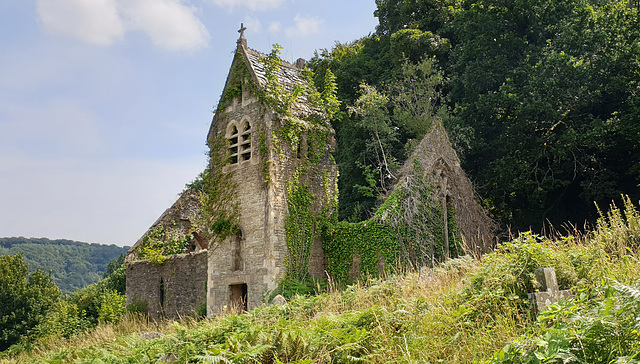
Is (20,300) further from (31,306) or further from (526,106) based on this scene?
(526,106)

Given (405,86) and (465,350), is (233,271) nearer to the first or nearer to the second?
(465,350)

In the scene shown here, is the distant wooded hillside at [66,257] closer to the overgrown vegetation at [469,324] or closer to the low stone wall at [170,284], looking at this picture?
the low stone wall at [170,284]

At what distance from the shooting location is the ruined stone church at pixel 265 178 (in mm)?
15289

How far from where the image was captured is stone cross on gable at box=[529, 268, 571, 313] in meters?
6.50

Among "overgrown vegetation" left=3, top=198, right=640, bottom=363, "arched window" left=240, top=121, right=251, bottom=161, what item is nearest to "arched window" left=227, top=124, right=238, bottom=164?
"arched window" left=240, top=121, right=251, bottom=161

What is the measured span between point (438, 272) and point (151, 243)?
1670 cm

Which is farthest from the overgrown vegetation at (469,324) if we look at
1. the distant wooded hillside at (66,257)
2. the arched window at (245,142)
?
the distant wooded hillside at (66,257)

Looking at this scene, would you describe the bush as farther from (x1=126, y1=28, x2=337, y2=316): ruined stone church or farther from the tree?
the tree

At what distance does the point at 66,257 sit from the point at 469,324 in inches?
5144

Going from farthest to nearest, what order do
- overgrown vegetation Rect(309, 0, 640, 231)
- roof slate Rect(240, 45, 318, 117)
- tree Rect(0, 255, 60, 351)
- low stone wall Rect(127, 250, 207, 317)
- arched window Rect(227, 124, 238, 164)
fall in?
tree Rect(0, 255, 60, 351)
overgrown vegetation Rect(309, 0, 640, 231)
low stone wall Rect(127, 250, 207, 317)
arched window Rect(227, 124, 238, 164)
roof slate Rect(240, 45, 318, 117)

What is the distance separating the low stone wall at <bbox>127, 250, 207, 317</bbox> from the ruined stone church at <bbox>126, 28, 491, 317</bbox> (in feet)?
0.24

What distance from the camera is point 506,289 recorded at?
→ 278 inches

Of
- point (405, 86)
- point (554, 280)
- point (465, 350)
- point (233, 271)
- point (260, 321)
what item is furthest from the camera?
point (405, 86)

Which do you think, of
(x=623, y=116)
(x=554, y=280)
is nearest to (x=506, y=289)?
(x=554, y=280)
